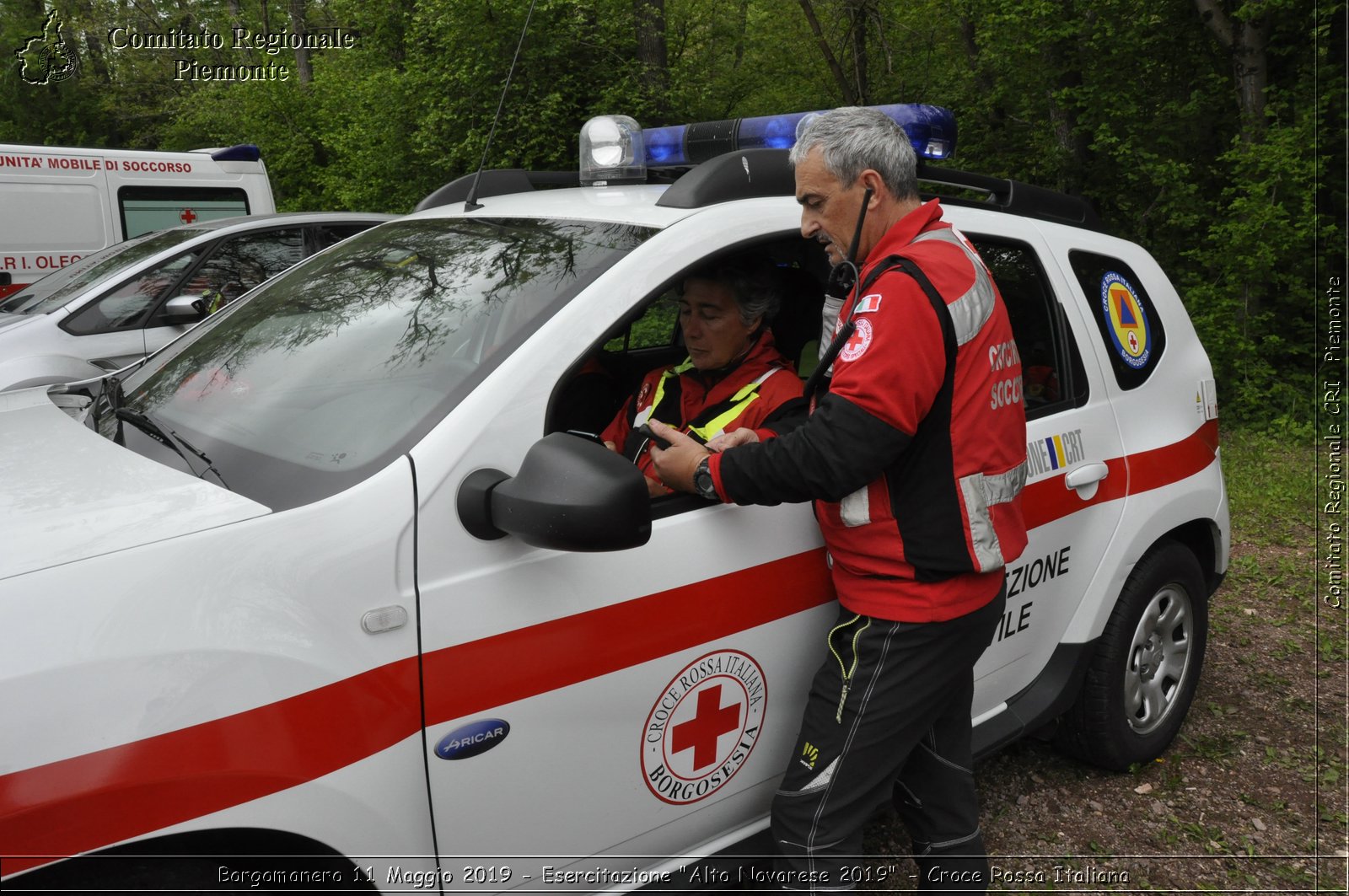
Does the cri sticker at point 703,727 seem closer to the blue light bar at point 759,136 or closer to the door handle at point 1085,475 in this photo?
the door handle at point 1085,475

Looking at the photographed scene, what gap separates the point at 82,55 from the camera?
23.9 m

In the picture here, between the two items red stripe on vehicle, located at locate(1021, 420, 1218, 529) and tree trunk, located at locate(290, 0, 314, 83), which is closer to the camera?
red stripe on vehicle, located at locate(1021, 420, 1218, 529)

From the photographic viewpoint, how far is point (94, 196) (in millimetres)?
9789

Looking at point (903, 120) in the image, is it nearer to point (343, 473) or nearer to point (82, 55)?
point (343, 473)

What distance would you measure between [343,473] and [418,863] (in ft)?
2.14

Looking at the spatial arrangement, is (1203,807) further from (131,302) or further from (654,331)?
(131,302)

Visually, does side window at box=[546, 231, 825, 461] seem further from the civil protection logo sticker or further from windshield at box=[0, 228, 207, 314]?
the civil protection logo sticker

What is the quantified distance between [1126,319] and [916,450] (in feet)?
4.63

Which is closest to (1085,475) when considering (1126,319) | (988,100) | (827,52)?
(1126,319)

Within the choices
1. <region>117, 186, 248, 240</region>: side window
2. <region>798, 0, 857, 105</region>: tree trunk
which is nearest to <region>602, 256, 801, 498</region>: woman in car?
<region>117, 186, 248, 240</region>: side window

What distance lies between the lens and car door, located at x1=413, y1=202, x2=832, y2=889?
1717 millimetres

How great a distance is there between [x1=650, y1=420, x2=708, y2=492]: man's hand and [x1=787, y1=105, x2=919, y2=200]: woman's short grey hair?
0.60 m

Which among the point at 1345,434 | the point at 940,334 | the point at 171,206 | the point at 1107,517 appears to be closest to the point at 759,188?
the point at 940,334

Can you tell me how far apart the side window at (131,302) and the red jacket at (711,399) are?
532 centimetres
